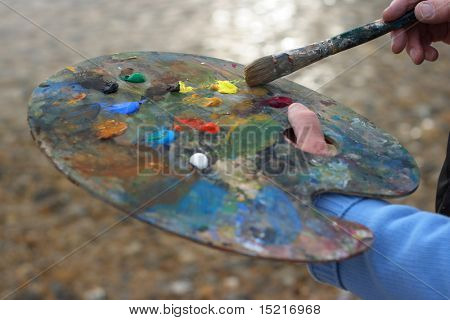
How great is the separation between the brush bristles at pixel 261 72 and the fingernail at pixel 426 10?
0.41 metres

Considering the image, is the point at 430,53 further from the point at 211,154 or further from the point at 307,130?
the point at 211,154

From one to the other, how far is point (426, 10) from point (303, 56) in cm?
34

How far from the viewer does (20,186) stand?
2.70 metres

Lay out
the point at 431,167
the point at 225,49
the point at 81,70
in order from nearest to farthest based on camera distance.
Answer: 1. the point at 81,70
2. the point at 431,167
3. the point at 225,49

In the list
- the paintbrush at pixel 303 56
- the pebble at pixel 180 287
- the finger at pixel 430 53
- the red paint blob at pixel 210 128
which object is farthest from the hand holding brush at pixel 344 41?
the pebble at pixel 180 287

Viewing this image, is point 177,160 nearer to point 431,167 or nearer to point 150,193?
point 150,193

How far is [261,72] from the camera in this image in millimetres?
1367

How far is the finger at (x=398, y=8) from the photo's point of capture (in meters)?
1.47

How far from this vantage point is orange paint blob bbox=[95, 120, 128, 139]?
112 cm

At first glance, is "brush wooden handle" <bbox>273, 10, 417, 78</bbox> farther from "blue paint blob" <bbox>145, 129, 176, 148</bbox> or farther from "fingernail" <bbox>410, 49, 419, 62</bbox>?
"blue paint blob" <bbox>145, 129, 176, 148</bbox>

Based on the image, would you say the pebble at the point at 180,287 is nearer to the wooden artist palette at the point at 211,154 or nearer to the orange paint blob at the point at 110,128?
the wooden artist palette at the point at 211,154

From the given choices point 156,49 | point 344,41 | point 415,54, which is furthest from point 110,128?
point 156,49

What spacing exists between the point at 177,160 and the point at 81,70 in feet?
1.35
